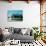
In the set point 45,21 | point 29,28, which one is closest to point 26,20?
point 29,28

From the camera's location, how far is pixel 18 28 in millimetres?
5453

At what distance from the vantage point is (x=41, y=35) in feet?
18.1

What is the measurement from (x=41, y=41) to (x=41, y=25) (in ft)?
2.09

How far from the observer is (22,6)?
5.45m

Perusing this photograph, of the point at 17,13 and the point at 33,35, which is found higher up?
the point at 17,13

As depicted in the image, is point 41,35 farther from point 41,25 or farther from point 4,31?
point 4,31

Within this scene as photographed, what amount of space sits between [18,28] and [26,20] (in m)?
0.45

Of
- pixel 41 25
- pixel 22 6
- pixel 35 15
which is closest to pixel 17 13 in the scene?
pixel 22 6

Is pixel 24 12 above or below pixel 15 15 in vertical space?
above

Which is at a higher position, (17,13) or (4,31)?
(17,13)

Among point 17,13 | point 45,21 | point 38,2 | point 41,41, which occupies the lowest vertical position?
point 41,41

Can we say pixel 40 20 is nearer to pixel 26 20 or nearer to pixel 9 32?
pixel 26 20

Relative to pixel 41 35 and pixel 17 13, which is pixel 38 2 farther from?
pixel 41 35

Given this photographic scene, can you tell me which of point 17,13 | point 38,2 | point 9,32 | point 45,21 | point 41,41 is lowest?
point 41,41
